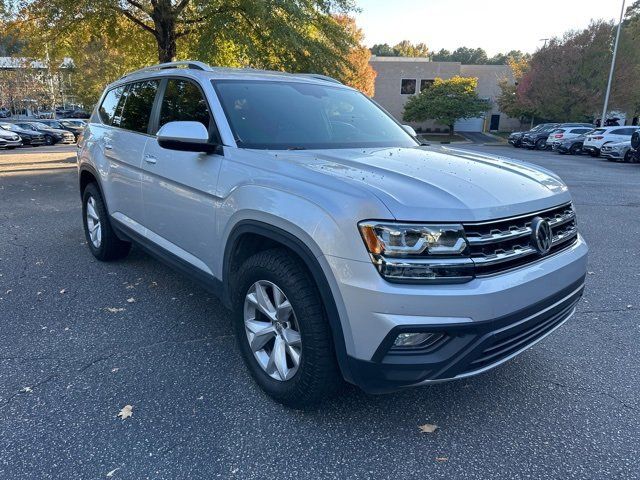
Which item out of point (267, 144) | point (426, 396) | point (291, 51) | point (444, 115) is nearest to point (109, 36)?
point (291, 51)

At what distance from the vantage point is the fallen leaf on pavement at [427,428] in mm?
2533

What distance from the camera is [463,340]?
2.09 metres

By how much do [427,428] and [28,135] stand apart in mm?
30649

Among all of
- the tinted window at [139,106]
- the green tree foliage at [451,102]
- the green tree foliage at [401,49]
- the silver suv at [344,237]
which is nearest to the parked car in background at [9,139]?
the tinted window at [139,106]

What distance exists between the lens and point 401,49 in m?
107

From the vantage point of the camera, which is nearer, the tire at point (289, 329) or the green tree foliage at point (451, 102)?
the tire at point (289, 329)

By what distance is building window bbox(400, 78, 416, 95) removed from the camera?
168ft

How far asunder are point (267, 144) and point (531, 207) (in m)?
1.60

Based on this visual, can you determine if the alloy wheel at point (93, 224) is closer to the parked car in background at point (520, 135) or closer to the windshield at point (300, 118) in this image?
the windshield at point (300, 118)

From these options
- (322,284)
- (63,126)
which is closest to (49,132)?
(63,126)

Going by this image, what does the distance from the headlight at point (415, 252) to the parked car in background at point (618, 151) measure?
2206 cm

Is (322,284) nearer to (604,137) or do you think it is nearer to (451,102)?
(604,137)

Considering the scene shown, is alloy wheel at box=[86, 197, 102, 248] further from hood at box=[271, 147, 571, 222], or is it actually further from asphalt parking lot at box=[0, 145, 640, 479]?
hood at box=[271, 147, 571, 222]

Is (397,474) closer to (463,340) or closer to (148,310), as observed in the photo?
(463,340)
